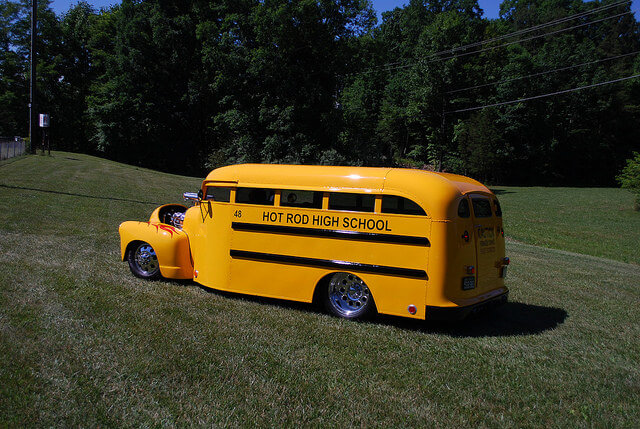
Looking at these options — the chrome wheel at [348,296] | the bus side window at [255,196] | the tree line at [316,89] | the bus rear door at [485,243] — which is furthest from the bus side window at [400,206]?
the tree line at [316,89]

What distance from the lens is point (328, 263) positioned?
6590 mm

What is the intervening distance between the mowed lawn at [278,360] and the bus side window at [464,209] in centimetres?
156

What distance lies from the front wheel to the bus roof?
1.97 meters

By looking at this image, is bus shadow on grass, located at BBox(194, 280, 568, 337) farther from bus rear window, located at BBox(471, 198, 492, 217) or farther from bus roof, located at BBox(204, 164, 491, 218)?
bus roof, located at BBox(204, 164, 491, 218)

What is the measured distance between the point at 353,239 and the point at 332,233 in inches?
12.0

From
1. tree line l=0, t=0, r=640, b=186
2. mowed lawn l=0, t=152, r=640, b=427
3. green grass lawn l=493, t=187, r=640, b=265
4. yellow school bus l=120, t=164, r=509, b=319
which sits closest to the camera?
mowed lawn l=0, t=152, r=640, b=427

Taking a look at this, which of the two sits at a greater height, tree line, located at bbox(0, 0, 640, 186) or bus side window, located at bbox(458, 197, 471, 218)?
tree line, located at bbox(0, 0, 640, 186)

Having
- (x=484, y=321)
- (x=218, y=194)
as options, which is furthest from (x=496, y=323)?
(x=218, y=194)

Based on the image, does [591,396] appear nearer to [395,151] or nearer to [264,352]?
[264,352]

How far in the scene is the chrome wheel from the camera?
21.6 feet

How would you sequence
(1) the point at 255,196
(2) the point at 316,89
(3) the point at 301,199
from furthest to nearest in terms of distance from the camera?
(2) the point at 316,89 < (1) the point at 255,196 < (3) the point at 301,199

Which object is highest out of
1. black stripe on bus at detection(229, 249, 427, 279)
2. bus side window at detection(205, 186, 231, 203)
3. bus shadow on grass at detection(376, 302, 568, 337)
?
bus side window at detection(205, 186, 231, 203)

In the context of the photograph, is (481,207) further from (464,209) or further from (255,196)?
(255,196)

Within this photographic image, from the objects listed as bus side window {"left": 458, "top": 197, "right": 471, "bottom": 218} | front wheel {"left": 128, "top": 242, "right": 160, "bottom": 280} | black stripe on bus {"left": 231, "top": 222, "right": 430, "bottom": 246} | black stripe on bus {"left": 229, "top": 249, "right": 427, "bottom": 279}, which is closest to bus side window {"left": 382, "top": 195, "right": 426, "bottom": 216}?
black stripe on bus {"left": 231, "top": 222, "right": 430, "bottom": 246}
